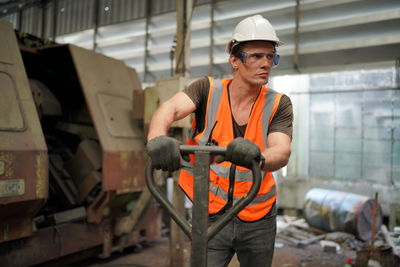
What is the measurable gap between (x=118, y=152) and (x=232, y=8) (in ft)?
13.4

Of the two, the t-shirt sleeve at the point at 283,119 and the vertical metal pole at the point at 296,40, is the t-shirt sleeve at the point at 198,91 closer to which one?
the t-shirt sleeve at the point at 283,119

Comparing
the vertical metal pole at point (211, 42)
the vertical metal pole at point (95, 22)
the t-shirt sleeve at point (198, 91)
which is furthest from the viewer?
the vertical metal pole at point (95, 22)

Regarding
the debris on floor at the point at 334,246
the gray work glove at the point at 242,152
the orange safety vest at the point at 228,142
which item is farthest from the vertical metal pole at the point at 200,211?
the debris on floor at the point at 334,246

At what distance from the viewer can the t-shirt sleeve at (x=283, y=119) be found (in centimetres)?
207

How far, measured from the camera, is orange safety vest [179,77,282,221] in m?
2.03

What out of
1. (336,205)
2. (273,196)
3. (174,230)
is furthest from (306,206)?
(273,196)

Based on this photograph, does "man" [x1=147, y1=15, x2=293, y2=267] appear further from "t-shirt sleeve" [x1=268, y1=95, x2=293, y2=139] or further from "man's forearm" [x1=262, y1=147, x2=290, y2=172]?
"man's forearm" [x1=262, y1=147, x2=290, y2=172]

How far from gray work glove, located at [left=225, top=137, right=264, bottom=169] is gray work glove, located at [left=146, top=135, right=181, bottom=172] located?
0.23m

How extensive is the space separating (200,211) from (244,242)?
72 cm

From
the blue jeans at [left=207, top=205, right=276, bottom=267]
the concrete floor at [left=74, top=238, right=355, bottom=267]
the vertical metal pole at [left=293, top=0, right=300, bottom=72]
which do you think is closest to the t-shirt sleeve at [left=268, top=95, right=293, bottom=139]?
the blue jeans at [left=207, top=205, right=276, bottom=267]

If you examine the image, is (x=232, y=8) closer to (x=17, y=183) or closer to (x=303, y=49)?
(x=303, y=49)

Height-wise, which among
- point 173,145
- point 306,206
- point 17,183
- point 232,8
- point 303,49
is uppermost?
point 232,8

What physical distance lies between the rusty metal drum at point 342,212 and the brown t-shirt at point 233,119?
170 inches

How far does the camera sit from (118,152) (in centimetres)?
407
